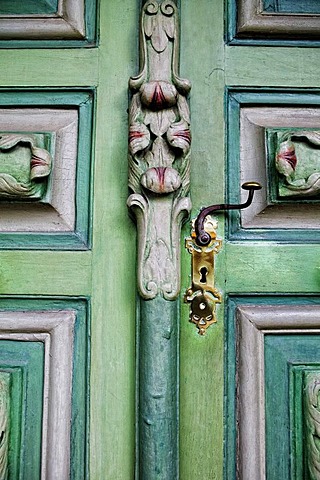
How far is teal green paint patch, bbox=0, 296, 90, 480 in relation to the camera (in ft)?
2.65

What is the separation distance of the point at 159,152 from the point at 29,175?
183mm

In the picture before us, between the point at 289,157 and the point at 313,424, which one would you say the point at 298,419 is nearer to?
the point at 313,424

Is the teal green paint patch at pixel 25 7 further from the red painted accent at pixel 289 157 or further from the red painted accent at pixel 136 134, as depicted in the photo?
the red painted accent at pixel 289 157

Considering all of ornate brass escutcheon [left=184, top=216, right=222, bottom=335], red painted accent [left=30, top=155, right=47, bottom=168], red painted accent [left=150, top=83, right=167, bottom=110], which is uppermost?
red painted accent [left=150, top=83, right=167, bottom=110]

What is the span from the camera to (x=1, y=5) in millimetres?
920

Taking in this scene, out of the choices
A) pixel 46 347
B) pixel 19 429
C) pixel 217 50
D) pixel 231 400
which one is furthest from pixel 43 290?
pixel 217 50

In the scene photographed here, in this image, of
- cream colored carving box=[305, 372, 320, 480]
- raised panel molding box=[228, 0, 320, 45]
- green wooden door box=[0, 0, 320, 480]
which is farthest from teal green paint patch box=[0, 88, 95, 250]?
cream colored carving box=[305, 372, 320, 480]

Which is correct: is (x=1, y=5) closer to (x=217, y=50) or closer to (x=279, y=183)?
(x=217, y=50)

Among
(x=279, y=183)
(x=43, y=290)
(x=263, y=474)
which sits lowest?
(x=263, y=474)

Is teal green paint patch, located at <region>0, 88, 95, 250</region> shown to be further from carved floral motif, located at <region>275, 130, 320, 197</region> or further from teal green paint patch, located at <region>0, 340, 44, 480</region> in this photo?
carved floral motif, located at <region>275, 130, 320, 197</region>

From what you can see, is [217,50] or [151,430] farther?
[217,50]

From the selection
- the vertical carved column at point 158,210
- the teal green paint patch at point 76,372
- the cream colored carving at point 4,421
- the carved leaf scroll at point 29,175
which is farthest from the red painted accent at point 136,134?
the cream colored carving at point 4,421

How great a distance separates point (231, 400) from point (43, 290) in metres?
0.30

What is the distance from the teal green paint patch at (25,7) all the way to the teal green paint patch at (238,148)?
30 centimetres
